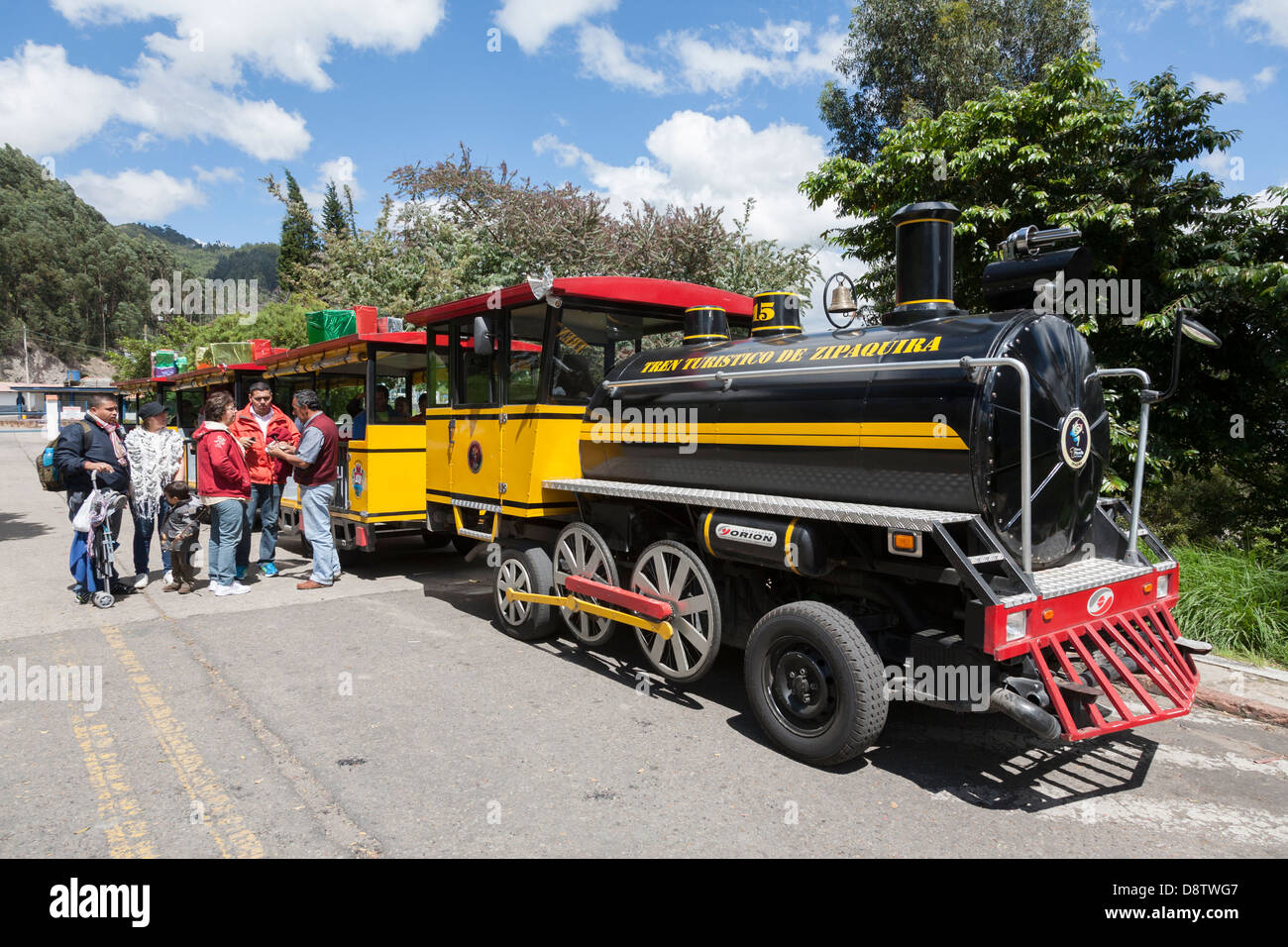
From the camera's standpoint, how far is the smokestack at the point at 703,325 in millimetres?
5551

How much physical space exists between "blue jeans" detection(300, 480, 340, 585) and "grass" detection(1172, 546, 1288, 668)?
724 centimetres

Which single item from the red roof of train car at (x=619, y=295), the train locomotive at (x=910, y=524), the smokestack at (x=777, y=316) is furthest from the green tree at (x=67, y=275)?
the train locomotive at (x=910, y=524)

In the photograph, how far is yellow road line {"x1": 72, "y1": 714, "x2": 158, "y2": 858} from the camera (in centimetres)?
313

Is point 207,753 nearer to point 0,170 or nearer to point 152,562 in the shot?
point 152,562

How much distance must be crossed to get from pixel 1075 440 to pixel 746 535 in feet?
5.52

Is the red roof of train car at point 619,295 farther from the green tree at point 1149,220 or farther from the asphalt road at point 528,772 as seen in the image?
the green tree at point 1149,220

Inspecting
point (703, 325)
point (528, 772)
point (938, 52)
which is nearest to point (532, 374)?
point (703, 325)

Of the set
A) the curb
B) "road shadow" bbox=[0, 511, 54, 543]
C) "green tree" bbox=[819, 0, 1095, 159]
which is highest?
"green tree" bbox=[819, 0, 1095, 159]

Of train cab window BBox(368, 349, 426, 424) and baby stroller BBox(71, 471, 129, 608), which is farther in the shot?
train cab window BBox(368, 349, 426, 424)

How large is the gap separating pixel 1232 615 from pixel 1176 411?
7.77 feet

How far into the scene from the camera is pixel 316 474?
7.64 m

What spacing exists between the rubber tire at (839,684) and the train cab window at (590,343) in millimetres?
2571

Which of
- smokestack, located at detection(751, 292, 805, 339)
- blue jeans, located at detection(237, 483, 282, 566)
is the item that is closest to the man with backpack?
blue jeans, located at detection(237, 483, 282, 566)

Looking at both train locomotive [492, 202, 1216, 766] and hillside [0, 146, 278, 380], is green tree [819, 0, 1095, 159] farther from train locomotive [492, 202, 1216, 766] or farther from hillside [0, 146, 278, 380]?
hillside [0, 146, 278, 380]
